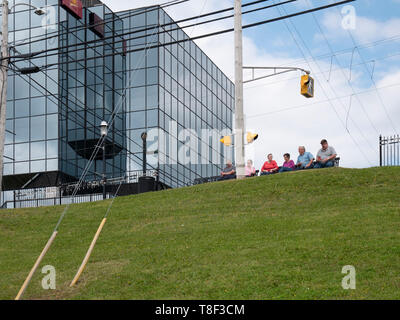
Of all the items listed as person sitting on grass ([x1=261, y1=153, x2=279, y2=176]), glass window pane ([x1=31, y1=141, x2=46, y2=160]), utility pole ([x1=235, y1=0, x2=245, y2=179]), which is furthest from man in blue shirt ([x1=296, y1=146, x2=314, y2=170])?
glass window pane ([x1=31, y1=141, x2=46, y2=160])

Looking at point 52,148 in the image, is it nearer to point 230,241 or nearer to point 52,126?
point 52,126

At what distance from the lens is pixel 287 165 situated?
2305cm

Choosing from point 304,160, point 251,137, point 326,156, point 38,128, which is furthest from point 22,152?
point 326,156

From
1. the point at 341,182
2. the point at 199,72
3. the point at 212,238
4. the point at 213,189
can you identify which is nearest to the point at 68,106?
the point at 199,72

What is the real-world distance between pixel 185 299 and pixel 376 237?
458cm

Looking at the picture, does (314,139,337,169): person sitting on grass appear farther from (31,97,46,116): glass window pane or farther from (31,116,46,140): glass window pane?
(31,97,46,116): glass window pane

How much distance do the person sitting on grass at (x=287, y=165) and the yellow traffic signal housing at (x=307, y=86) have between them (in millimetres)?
2670

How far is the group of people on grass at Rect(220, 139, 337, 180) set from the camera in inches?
864

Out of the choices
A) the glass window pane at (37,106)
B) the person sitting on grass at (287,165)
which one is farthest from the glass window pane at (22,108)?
the person sitting on grass at (287,165)

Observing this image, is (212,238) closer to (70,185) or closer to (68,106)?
(70,185)

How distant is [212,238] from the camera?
15156 mm

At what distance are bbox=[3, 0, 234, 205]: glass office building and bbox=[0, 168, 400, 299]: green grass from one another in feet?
68.9

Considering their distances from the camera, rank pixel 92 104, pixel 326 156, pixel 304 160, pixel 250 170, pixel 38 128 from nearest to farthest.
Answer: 1. pixel 326 156
2. pixel 304 160
3. pixel 250 170
4. pixel 38 128
5. pixel 92 104

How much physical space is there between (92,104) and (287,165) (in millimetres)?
23943
